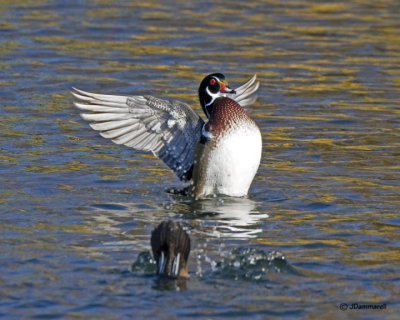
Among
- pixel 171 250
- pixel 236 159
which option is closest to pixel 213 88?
pixel 236 159

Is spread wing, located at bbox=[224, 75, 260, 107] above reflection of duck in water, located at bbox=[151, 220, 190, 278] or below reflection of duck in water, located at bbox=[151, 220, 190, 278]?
above

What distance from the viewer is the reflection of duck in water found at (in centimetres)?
666

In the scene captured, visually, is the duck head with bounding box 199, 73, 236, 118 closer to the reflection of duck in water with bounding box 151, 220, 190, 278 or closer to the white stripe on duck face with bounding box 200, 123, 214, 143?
the white stripe on duck face with bounding box 200, 123, 214, 143

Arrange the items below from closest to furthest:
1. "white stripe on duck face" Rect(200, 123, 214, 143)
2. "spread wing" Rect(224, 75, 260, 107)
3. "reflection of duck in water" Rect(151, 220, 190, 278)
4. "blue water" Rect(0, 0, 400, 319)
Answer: "blue water" Rect(0, 0, 400, 319)
"reflection of duck in water" Rect(151, 220, 190, 278)
"white stripe on duck face" Rect(200, 123, 214, 143)
"spread wing" Rect(224, 75, 260, 107)

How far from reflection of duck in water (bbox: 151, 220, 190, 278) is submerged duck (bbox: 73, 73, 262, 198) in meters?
2.28

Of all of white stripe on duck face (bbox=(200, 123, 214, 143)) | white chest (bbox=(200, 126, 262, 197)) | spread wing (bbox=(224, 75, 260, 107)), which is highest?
spread wing (bbox=(224, 75, 260, 107))

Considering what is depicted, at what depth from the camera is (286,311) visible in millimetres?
6242

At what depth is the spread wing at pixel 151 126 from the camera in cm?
930

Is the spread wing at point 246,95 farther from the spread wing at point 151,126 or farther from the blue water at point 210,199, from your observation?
the spread wing at point 151,126

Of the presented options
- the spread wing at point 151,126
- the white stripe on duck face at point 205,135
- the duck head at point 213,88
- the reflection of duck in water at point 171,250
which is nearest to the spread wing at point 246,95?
the duck head at point 213,88

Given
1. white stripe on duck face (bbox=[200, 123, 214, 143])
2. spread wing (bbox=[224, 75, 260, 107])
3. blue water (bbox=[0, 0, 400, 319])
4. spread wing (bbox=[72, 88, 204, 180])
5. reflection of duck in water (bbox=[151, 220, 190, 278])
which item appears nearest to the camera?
blue water (bbox=[0, 0, 400, 319])

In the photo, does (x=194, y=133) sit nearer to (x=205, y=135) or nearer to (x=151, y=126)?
(x=205, y=135)

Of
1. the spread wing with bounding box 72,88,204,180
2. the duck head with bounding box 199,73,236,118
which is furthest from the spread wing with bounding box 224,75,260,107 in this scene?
the spread wing with bounding box 72,88,204,180

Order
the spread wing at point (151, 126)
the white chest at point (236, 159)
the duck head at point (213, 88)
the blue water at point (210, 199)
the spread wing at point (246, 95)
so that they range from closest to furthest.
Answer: the blue water at point (210, 199) → the white chest at point (236, 159) → the spread wing at point (151, 126) → the duck head at point (213, 88) → the spread wing at point (246, 95)
